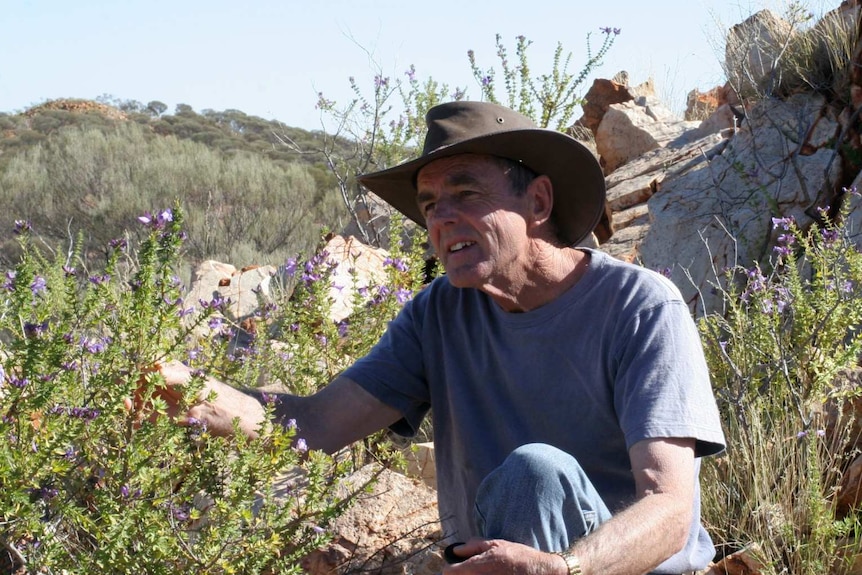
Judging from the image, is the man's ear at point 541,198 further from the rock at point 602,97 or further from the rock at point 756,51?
the rock at point 602,97

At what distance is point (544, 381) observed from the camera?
2.68 metres

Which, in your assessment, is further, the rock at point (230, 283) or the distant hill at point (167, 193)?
the distant hill at point (167, 193)

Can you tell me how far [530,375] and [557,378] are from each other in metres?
0.08

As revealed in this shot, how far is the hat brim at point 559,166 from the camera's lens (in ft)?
9.01

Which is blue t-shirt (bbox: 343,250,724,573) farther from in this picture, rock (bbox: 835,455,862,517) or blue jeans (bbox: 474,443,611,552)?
rock (bbox: 835,455,862,517)

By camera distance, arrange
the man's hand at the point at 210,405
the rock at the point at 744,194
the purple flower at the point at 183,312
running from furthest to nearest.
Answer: the rock at the point at 744,194 → the purple flower at the point at 183,312 → the man's hand at the point at 210,405

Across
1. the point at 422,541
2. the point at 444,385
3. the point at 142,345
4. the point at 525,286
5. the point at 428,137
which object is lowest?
the point at 422,541

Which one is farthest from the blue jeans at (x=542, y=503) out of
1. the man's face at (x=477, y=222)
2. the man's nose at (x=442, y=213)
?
the man's nose at (x=442, y=213)

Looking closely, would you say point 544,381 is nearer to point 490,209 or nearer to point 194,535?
point 490,209

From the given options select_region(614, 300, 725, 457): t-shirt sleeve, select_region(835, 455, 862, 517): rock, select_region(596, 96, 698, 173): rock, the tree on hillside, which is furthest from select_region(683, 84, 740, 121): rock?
select_region(614, 300, 725, 457): t-shirt sleeve

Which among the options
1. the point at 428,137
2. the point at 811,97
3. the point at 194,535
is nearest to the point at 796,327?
the point at 428,137

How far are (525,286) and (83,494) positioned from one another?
1322mm

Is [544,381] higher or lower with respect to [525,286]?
lower

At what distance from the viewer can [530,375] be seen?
2.70 meters
